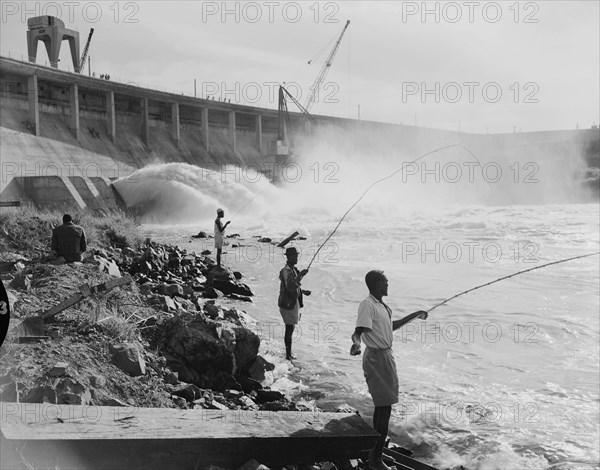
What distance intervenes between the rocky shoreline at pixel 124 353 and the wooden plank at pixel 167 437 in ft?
0.61

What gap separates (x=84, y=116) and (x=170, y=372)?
4357 centimetres

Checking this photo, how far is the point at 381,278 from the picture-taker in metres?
5.05

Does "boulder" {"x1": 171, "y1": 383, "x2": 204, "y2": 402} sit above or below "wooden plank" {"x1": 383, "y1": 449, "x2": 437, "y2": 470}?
above

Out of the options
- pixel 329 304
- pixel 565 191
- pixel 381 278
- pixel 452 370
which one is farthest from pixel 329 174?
pixel 381 278

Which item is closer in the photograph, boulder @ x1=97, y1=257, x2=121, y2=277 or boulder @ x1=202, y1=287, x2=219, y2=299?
boulder @ x1=97, y1=257, x2=121, y2=277

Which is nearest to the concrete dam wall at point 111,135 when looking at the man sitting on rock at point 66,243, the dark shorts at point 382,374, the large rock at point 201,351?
the man sitting on rock at point 66,243

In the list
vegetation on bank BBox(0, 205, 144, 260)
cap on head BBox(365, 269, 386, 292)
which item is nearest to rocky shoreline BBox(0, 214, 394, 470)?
cap on head BBox(365, 269, 386, 292)

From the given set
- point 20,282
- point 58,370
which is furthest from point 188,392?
point 20,282

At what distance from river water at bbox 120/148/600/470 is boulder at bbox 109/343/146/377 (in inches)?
91.4

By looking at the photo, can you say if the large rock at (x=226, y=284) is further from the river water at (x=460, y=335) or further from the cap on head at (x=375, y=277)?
the cap on head at (x=375, y=277)

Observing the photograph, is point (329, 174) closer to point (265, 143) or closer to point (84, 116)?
point (265, 143)

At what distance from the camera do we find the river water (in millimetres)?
6984

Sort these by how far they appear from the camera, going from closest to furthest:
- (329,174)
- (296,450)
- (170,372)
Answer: (296,450), (170,372), (329,174)

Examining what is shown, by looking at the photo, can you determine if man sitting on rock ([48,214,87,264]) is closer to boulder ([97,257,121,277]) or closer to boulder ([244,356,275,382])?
boulder ([97,257,121,277])
